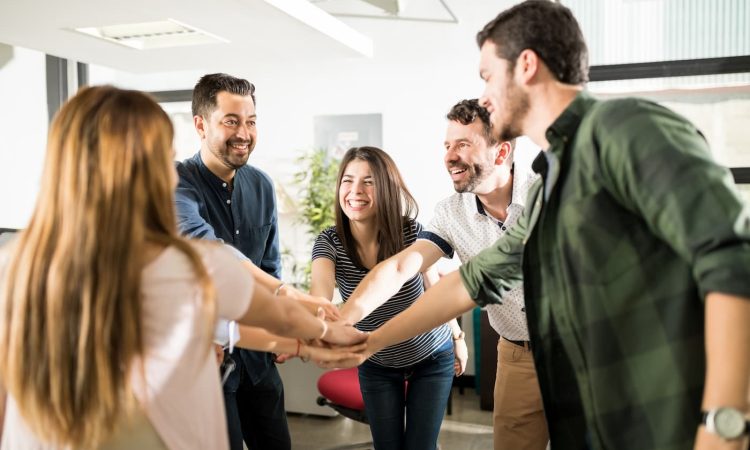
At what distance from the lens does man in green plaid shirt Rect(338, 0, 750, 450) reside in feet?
3.33

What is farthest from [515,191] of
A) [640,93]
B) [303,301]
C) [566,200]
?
[640,93]

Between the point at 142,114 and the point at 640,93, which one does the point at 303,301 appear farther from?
the point at 640,93

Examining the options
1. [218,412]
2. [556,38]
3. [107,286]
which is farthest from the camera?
[556,38]

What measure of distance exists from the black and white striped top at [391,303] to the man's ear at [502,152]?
55 centimetres

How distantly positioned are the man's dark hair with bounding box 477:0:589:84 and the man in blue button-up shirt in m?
1.43

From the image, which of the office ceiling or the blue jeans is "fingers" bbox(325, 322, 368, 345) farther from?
the office ceiling

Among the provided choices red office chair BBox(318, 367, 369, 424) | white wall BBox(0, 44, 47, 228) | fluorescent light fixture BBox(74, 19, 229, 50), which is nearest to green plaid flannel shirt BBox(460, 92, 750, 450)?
red office chair BBox(318, 367, 369, 424)

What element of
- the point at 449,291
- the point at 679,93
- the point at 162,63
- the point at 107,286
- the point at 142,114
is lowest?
the point at 449,291

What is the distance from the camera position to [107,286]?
100 centimetres

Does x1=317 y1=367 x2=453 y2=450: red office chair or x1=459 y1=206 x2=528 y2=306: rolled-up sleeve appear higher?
x1=459 y1=206 x2=528 y2=306: rolled-up sleeve

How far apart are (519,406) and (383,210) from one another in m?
0.93

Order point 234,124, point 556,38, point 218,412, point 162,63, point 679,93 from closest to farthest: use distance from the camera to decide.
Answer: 1. point 218,412
2. point 556,38
3. point 234,124
4. point 679,93
5. point 162,63

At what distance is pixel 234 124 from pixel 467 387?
3.28 m

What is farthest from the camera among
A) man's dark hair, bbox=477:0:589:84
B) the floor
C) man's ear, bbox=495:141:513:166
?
the floor
